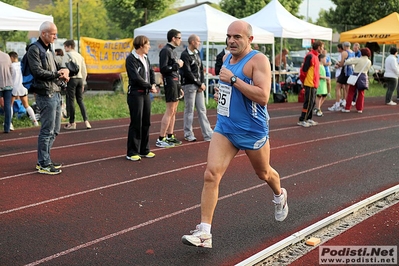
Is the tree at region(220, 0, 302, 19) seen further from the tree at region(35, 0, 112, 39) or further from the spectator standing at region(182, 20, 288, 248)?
the spectator standing at region(182, 20, 288, 248)

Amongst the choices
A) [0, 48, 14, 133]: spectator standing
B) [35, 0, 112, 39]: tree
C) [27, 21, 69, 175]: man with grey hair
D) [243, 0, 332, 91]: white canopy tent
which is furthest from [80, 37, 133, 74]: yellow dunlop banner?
[35, 0, 112, 39]: tree

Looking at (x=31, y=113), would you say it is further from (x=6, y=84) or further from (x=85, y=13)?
(x=85, y=13)

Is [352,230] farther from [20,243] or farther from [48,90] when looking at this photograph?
[48,90]

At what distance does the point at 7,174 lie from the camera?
793cm

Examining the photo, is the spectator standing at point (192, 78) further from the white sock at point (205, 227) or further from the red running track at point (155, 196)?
the white sock at point (205, 227)

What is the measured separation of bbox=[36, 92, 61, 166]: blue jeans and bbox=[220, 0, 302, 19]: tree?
34.4 metres

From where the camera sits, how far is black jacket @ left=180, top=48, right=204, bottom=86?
1012 centimetres

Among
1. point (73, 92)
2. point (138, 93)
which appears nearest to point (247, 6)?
point (73, 92)

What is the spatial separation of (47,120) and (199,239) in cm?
375

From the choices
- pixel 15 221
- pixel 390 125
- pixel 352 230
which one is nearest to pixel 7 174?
pixel 15 221

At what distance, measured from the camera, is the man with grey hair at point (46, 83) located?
24.6 feet

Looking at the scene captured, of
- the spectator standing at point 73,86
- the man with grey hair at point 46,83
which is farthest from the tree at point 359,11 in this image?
the man with grey hair at point 46,83

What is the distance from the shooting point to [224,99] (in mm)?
5039

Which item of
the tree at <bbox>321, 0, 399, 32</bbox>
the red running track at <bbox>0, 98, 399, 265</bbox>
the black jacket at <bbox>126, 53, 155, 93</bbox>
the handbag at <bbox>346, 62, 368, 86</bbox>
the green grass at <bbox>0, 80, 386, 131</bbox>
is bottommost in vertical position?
the red running track at <bbox>0, 98, 399, 265</bbox>
